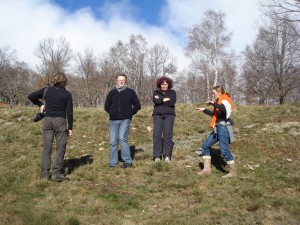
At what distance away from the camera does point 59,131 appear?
258 inches

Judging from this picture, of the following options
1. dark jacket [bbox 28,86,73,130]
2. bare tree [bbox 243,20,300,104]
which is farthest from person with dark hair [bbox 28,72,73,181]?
bare tree [bbox 243,20,300,104]

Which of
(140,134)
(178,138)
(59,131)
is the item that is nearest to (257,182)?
(59,131)

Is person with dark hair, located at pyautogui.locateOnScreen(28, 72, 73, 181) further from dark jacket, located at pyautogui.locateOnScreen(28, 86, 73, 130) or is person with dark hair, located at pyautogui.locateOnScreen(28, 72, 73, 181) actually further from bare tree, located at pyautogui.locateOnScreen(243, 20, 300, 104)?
bare tree, located at pyautogui.locateOnScreen(243, 20, 300, 104)

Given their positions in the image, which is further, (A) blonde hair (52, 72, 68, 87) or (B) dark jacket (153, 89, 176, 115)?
(B) dark jacket (153, 89, 176, 115)

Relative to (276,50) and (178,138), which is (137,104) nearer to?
(178,138)

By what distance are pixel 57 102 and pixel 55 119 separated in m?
Result: 0.36

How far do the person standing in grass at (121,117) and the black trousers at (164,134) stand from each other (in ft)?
2.55

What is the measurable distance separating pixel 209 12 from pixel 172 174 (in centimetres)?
3211

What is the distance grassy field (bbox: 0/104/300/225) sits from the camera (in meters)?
4.68

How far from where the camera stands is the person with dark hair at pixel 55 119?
21.3 ft

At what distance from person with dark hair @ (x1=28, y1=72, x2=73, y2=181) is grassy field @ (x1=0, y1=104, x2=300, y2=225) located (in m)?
0.38

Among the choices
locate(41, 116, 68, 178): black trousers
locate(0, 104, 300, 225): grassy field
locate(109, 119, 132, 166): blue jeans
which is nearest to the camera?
locate(0, 104, 300, 225): grassy field

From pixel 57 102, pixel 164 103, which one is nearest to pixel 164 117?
pixel 164 103

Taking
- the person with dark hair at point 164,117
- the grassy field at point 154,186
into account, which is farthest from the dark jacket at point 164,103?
the grassy field at point 154,186
